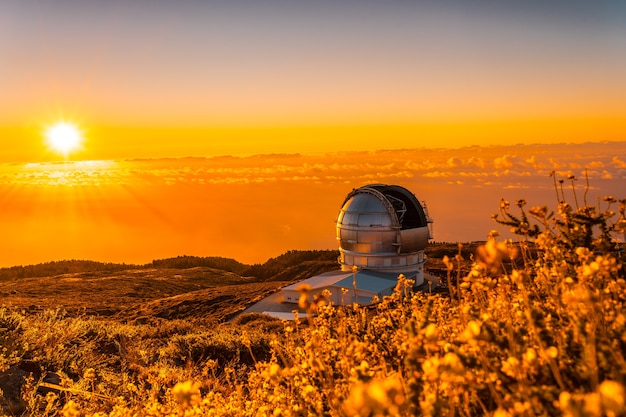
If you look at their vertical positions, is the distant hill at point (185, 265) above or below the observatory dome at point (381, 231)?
below

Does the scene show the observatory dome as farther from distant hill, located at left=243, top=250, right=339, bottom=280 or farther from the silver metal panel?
distant hill, located at left=243, top=250, right=339, bottom=280

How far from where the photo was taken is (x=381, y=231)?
34.4 meters

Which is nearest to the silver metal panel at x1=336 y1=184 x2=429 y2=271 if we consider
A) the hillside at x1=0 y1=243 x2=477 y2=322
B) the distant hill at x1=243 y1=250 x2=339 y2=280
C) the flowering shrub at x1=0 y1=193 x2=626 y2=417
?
the hillside at x1=0 y1=243 x2=477 y2=322

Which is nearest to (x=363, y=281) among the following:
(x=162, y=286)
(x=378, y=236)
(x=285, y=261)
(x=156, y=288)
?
(x=378, y=236)

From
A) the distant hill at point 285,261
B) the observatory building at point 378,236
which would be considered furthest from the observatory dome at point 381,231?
the distant hill at point 285,261

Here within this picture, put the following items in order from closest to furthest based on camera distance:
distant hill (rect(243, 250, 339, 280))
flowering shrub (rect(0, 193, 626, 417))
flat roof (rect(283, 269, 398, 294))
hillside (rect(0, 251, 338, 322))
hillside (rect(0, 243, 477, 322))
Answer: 1. flowering shrub (rect(0, 193, 626, 417))
2. flat roof (rect(283, 269, 398, 294))
3. hillside (rect(0, 251, 338, 322))
4. hillside (rect(0, 243, 477, 322))
5. distant hill (rect(243, 250, 339, 280))

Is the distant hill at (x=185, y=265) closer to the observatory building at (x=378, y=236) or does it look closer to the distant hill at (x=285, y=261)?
the distant hill at (x=285, y=261)

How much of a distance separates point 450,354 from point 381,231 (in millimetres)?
31508

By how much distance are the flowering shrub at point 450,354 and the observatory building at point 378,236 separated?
21.0 m

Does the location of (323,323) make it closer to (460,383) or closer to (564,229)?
(564,229)

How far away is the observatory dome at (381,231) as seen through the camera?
113 ft

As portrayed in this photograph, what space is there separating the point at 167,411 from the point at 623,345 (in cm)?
546

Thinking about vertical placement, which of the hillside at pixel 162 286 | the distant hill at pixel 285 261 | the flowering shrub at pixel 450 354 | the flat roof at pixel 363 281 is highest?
the flowering shrub at pixel 450 354

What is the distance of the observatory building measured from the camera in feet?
113
